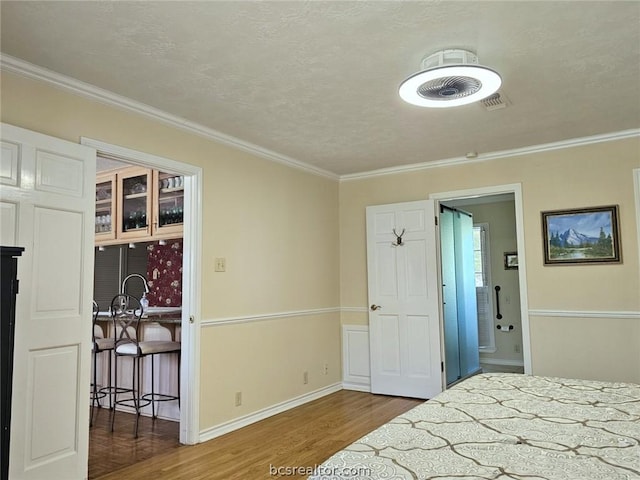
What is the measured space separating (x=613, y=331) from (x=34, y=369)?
4307 mm

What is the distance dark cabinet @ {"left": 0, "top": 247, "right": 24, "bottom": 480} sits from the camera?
1.67m

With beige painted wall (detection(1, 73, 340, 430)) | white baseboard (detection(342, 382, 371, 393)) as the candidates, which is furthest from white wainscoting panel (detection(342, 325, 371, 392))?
beige painted wall (detection(1, 73, 340, 430))

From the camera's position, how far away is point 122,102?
10.3 feet

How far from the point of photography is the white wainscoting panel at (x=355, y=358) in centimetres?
520

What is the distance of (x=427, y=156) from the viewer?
15.5 ft

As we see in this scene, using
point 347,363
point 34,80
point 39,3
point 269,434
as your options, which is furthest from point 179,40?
point 347,363

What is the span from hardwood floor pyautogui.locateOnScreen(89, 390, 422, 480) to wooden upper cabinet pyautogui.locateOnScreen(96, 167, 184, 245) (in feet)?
5.93

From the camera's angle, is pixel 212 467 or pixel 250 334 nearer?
pixel 212 467

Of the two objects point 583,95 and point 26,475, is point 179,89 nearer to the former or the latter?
point 26,475

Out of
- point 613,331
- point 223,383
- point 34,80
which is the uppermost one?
point 34,80

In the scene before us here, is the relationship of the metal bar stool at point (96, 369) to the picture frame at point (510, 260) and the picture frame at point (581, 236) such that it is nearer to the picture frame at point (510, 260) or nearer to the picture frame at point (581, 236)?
the picture frame at point (581, 236)

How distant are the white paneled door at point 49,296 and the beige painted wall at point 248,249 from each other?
0.24m

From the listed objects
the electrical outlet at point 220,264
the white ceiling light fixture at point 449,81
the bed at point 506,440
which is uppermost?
the white ceiling light fixture at point 449,81

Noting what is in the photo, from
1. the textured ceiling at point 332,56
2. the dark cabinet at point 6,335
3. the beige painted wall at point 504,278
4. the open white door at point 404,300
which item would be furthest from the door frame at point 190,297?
the beige painted wall at point 504,278
